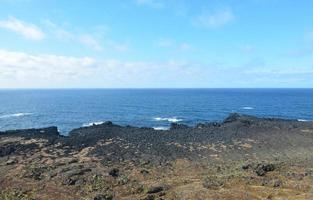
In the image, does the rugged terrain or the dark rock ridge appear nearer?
the rugged terrain

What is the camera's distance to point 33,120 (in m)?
126

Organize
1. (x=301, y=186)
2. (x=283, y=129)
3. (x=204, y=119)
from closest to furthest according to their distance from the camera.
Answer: (x=301, y=186), (x=283, y=129), (x=204, y=119)

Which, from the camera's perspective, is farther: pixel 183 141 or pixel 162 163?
pixel 183 141

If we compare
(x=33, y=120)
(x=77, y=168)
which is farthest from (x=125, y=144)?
(x=33, y=120)

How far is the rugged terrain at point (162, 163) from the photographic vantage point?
123ft

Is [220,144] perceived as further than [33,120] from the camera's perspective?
No

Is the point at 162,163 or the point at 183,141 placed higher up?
the point at 183,141

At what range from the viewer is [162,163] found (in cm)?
5341

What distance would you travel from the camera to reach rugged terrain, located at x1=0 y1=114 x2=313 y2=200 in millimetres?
37469

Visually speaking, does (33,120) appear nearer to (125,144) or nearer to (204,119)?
(204,119)

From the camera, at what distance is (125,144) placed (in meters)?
65.1

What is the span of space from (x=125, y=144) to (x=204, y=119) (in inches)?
2365

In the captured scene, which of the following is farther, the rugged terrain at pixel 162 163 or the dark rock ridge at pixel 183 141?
the dark rock ridge at pixel 183 141

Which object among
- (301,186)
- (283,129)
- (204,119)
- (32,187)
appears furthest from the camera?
(204,119)
